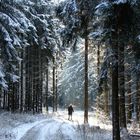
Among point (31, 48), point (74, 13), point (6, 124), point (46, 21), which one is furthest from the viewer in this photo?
point (31, 48)

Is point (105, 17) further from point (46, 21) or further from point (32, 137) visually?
point (46, 21)

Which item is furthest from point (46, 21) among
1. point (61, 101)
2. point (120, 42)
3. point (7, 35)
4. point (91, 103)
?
point (61, 101)

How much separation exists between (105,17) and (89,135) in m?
6.28

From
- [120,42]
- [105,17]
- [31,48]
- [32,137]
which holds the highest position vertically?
[31,48]

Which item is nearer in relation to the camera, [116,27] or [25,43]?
[116,27]

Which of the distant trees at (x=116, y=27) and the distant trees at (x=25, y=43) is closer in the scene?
the distant trees at (x=116, y=27)

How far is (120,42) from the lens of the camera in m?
13.1

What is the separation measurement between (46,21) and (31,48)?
16.4 ft

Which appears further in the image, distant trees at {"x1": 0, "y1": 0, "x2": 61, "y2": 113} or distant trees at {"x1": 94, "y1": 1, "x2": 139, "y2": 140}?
distant trees at {"x1": 0, "y1": 0, "x2": 61, "y2": 113}

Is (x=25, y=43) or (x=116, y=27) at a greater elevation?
(x=25, y=43)

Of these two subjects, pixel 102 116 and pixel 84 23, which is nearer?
pixel 84 23

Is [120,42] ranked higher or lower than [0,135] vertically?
higher

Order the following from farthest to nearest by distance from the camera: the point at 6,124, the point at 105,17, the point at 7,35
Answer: the point at 6,124 < the point at 7,35 < the point at 105,17

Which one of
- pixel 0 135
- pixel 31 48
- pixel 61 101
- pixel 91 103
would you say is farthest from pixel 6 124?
pixel 61 101
